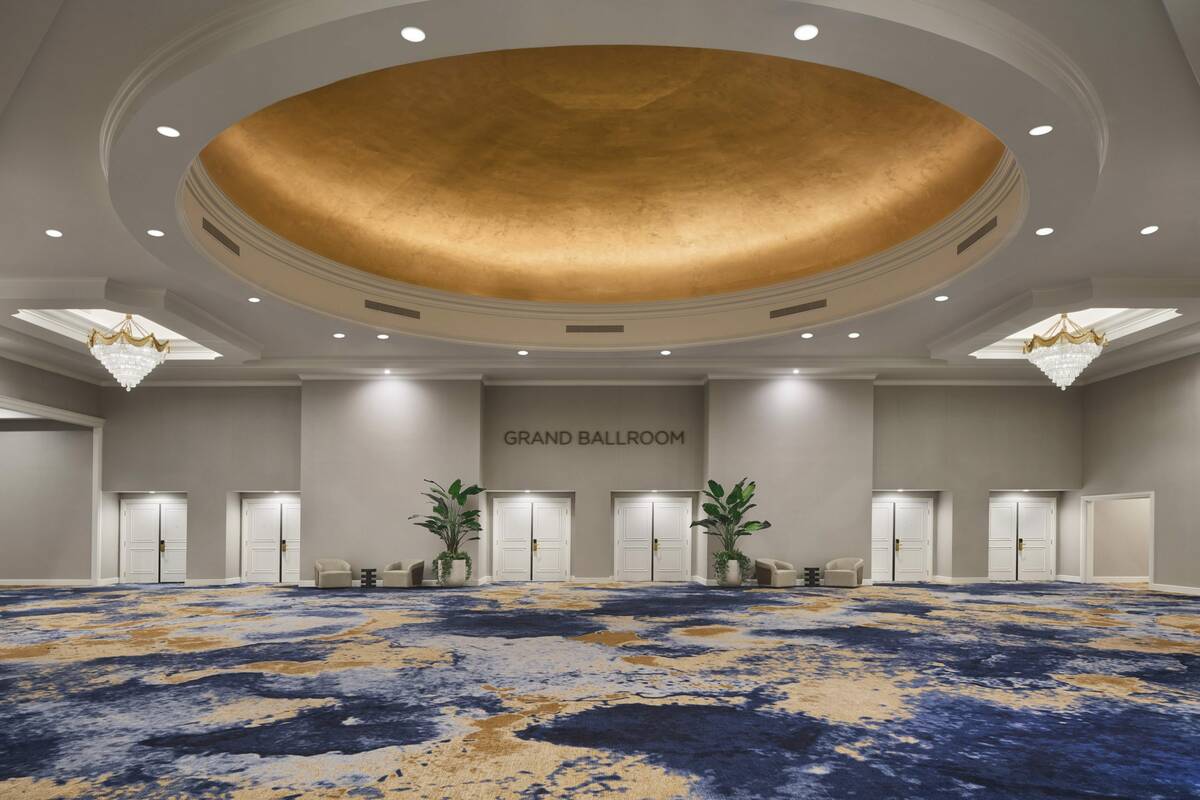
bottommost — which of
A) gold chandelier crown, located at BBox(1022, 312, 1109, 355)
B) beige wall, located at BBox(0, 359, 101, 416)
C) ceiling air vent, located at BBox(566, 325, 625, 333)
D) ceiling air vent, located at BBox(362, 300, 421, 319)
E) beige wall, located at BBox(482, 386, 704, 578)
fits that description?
beige wall, located at BBox(482, 386, 704, 578)

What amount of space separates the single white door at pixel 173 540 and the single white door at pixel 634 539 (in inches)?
388

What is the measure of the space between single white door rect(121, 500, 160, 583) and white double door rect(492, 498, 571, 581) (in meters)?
7.72

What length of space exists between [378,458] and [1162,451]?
1541 centimetres

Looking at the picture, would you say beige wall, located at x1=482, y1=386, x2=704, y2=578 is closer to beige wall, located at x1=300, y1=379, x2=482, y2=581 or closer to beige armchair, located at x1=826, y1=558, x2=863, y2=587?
beige wall, located at x1=300, y1=379, x2=482, y2=581

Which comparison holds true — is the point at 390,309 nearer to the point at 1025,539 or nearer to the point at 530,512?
the point at 530,512

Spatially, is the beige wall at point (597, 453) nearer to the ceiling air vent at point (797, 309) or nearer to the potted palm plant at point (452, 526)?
the potted palm plant at point (452, 526)

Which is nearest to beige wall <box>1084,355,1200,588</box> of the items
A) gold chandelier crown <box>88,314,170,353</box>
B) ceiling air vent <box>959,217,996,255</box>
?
ceiling air vent <box>959,217,996,255</box>

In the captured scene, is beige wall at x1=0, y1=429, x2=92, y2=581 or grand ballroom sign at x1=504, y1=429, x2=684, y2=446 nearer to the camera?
beige wall at x1=0, y1=429, x2=92, y2=581

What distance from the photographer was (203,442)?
58.9 feet

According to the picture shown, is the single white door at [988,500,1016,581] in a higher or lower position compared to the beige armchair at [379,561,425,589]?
higher

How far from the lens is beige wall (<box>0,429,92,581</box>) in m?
17.8

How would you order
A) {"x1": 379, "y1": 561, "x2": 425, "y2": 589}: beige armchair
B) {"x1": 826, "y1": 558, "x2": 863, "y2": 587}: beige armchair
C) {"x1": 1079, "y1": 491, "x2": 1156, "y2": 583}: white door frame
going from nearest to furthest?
{"x1": 379, "y1": 561, "x2": 425, "y2": 589}: beige armchair
{"x1": 826, "y1": 558, "x2": 863, "y2": 587}: beige armchair
{"x1": 1079, "y1": 491, "x2": 1156, "y2": 583}: white door frame

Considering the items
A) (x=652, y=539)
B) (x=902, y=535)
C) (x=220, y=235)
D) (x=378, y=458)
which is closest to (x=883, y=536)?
(x=902, y=535)

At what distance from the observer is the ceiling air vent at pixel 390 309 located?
526 inches
